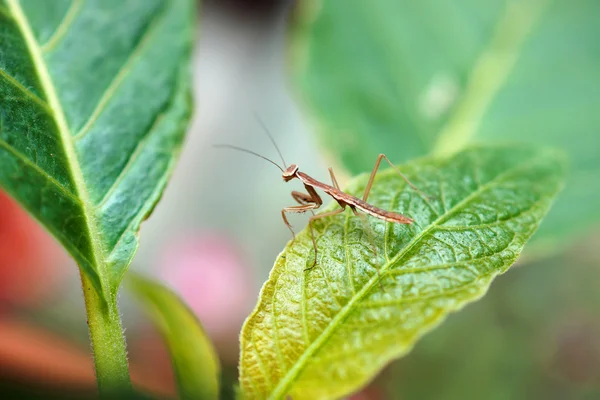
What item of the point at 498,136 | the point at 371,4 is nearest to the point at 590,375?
the point at 498,136

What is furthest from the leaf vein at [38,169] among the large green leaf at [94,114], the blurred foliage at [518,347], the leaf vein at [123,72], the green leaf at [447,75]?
the blurred foliage at [518,347]

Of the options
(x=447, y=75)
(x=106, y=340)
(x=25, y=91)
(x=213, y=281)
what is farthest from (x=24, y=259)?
(x=447, y=75)

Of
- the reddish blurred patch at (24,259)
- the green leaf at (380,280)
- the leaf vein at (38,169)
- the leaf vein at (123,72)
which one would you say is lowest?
the green leaf at (380,280)

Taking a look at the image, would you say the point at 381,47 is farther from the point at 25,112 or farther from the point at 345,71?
the point at 25,112

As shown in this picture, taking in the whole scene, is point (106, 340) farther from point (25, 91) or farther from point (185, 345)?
point (25, 91)

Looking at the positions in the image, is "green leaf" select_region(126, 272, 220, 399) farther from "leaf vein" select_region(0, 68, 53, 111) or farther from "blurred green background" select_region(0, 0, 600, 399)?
"blurred green background" select_region(0, 0, 600, 399)

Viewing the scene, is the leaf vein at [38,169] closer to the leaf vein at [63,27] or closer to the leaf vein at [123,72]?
the leaf vein at [123,72]
